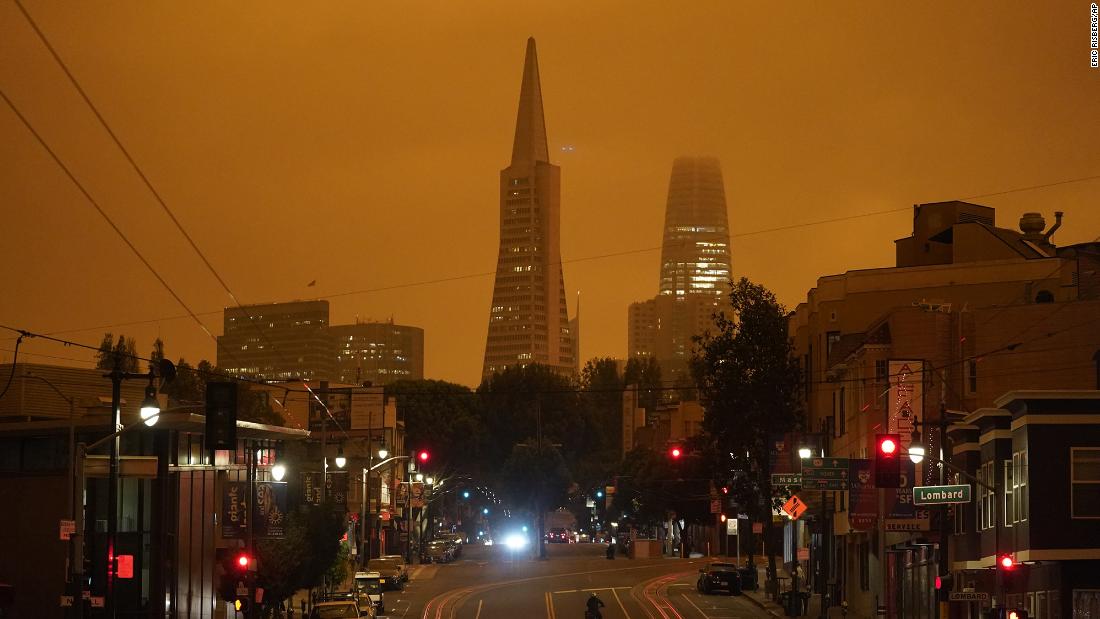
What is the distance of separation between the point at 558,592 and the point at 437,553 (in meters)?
39.5

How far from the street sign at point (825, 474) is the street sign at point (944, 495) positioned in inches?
529

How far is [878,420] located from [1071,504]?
18.5m

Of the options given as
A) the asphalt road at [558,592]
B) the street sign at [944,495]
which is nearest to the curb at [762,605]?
the asphalt road at [558,592]

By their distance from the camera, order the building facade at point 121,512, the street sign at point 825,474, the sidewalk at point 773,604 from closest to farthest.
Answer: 1. the street sign at point 825,474
2. the building facade at point 121,512
3. the sidewalk at point 773,604

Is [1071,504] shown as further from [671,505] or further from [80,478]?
[671,505]

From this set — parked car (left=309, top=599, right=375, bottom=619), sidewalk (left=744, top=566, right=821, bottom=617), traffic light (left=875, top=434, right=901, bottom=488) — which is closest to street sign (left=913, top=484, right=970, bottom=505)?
traffic light (left=875, top=434, right=901, bottom=488)

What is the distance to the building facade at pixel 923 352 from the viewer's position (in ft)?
181

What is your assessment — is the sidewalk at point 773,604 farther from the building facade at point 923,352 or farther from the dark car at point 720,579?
the building facade at point 923,352

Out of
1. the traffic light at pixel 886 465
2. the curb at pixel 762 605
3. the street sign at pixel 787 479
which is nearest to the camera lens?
the traffic light at pixel 886 465

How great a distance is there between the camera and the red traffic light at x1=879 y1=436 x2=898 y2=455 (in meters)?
40.0

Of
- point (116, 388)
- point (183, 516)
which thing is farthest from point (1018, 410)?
point (183, 516)

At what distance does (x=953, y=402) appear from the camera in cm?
5859

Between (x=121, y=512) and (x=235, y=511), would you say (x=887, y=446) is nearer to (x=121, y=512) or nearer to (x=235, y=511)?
(x=235, y=511)

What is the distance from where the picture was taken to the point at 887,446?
40.1m
